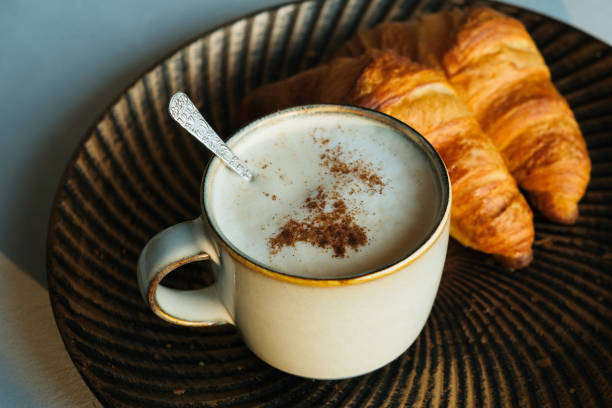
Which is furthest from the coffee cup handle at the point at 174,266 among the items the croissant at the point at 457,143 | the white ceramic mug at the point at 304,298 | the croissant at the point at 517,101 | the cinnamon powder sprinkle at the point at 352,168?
the croissant at the point at 517,101

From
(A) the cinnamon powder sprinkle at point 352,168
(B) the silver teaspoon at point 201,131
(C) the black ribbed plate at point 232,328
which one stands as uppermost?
(B) the silver teaspoon at point 201,131

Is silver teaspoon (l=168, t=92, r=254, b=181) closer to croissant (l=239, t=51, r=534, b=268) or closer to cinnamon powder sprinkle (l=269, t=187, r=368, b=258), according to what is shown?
cinnamon powder sprinkle (l=269, t=187, r=368, b=258)

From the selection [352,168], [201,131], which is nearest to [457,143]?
[352,168]

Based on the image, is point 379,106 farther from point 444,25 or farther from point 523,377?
point 523,377

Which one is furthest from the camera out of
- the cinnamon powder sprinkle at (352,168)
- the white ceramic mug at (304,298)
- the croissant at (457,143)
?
the croissant at (457,143)

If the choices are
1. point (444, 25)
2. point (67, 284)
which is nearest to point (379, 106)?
point (444, 25)

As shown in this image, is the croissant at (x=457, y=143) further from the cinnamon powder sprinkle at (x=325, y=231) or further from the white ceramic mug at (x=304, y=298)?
the cinnamon powder sprinkle at (x=325, y=231)
